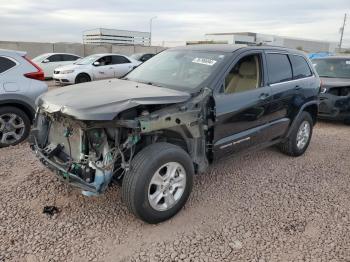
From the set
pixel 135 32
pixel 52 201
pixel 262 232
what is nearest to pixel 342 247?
pixel 262 232

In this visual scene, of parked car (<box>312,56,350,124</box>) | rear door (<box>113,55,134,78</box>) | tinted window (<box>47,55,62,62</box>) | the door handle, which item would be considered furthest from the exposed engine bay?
tinted window (<box>47,55,62,62</box>)

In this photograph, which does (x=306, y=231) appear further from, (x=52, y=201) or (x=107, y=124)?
(x=52, y=201)

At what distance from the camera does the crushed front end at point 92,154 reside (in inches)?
118

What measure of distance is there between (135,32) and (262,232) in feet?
128

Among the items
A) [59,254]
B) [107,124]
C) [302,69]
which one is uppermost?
[302,69]

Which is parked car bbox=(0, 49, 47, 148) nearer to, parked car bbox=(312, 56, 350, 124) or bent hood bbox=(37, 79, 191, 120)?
bent hood bbox=(37, 79, 191, 120)

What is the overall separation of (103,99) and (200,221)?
1558mm

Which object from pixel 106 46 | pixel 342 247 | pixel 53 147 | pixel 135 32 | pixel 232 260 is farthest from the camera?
pixel 135 32

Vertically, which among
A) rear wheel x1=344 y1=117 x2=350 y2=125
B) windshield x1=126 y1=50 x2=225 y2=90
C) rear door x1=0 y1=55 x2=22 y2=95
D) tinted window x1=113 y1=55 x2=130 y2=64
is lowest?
rear wheel x1=344 y1=117 x2=350 y2=125

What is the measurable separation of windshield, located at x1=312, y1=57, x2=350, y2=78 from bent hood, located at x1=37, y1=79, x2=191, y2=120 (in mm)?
6480

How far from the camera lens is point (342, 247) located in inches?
119

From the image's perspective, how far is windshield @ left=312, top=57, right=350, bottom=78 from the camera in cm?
846

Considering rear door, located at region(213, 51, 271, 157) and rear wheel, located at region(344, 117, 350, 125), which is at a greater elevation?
rear door, located at region(213, 51, 271, 157)

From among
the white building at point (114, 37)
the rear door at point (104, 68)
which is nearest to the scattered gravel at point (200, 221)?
the rear door at point (104, 68)
